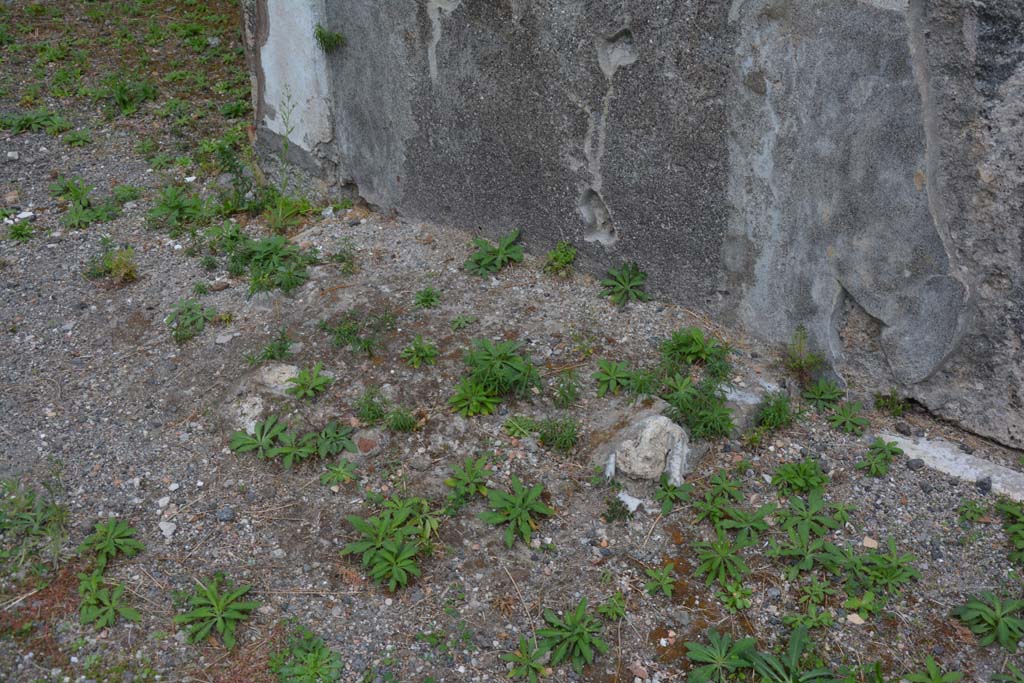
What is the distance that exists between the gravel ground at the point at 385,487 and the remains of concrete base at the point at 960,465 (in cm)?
5

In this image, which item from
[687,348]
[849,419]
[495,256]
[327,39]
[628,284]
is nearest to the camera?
[849,419]

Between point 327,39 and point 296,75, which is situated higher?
point 327,39

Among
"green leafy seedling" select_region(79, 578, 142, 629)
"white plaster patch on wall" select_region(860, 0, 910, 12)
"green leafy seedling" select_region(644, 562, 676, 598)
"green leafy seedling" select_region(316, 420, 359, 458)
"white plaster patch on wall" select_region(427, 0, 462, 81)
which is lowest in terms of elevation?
"green leafy seedling" select_region(79, 578, 142, 629)

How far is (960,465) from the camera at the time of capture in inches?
121

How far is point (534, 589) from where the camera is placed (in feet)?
9.18

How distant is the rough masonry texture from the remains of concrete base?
0.14 m

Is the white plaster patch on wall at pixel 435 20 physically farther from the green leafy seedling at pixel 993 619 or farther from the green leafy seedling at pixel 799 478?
the green leafy seedling at pixel 993 619

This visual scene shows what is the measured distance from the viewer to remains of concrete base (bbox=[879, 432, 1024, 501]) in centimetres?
299

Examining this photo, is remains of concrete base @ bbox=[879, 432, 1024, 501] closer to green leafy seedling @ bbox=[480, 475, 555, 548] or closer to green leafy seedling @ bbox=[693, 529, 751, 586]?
green leafy seedling @ bbox=[693, 529, 751, 586]

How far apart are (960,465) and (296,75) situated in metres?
3.25

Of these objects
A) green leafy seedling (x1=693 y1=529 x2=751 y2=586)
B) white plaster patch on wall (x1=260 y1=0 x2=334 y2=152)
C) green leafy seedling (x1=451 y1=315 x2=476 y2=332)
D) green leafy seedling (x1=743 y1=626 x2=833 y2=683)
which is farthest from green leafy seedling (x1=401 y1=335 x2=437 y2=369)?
green leafy seedling (x1=743 y1=626 x2=833 y2=683)

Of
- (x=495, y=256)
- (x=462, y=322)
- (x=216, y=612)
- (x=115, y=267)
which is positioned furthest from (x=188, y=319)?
(x=216, y=612)

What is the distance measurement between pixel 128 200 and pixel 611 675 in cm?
354

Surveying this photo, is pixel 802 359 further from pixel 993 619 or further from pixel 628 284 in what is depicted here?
pixel 993 619
